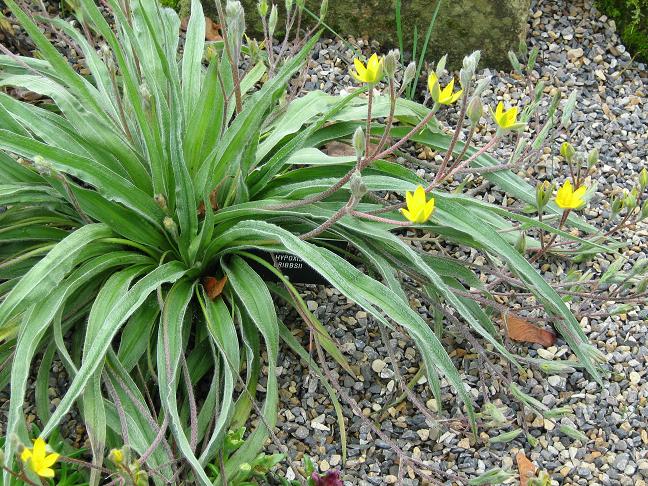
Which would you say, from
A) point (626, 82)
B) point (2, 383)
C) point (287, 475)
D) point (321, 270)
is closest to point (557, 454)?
point (287, 475)

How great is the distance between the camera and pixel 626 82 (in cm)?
363

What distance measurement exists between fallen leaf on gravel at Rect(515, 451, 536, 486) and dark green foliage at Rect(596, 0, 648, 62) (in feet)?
6.64

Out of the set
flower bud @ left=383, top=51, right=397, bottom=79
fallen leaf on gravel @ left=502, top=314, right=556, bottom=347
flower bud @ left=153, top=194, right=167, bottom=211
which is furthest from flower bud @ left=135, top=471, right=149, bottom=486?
fallen leaf on gravel @ left=502, top=314, right=556, bottom=347

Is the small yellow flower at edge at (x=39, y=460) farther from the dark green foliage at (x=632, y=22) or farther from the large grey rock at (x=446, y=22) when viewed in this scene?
the dark green foliage at (x=632, y=22)

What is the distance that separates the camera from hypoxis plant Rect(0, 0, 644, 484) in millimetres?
2162

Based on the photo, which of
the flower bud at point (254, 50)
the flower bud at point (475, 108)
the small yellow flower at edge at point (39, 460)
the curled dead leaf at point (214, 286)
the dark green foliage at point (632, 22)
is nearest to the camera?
the small yellow flower at edge at point (39, 460)

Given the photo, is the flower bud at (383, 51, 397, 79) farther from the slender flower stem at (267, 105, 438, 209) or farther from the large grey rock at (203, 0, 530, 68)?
the large grey rock at (203, 0, 530, 68)

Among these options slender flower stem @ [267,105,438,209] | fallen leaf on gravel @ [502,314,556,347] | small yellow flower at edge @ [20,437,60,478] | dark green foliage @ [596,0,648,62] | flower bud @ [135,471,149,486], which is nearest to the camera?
small yellow flower at edge @ [20,437,60,478]

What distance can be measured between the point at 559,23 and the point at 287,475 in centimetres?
241

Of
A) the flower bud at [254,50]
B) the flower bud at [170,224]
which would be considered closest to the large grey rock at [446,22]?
the flower bud at [254,50]

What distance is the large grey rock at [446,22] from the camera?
3514mm

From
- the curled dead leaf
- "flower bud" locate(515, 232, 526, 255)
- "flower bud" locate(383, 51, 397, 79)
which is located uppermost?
"flower bud" locate(383, 51, 397, 79)

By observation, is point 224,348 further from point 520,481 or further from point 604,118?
point 604,118

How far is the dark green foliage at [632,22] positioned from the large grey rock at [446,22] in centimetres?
48
